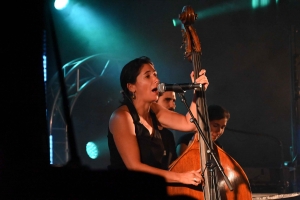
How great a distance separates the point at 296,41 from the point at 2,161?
20.0 ft

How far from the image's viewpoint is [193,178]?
2807 mm

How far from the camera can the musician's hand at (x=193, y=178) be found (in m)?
2.80

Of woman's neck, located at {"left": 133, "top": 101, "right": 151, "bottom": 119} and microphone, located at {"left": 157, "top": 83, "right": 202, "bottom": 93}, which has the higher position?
microphone, located at {"left": 157, "top": 83, "right": 202, "bottom": 93}

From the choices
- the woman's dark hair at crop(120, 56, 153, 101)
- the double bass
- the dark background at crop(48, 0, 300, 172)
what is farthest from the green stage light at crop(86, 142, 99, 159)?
the double bass

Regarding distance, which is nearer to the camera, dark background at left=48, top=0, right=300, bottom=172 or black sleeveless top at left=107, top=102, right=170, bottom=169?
black sleeveless top at left=107, top=102, right=170, bottom=169

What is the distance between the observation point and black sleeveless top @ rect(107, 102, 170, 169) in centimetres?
310

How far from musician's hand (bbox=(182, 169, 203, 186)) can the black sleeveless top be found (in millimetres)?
370

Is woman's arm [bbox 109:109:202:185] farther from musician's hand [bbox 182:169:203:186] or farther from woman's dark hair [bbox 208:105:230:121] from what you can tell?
woman's dark hair [bbox 208:105:230:121]

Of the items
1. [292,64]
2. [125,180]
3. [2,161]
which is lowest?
[125,180]

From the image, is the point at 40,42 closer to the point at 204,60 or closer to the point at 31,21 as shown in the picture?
the point at 31,21

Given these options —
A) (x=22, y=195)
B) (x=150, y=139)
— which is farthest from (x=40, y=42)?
(x=150, y=139)

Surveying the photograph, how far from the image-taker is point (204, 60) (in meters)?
7.48

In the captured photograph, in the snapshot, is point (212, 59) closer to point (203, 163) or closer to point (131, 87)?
point (131, 87)

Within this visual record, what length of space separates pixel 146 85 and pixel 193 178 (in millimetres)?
799
